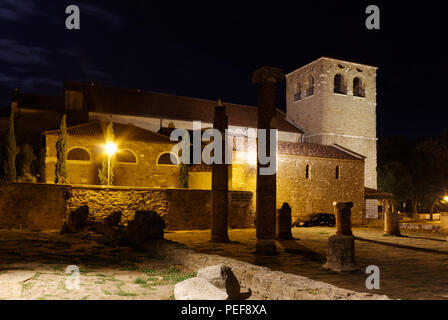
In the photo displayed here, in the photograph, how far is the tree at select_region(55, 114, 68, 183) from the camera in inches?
989

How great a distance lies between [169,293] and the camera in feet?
21.4

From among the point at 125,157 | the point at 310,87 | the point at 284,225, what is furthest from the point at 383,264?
the point at 310,87

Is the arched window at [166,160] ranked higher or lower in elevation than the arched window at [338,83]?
lower

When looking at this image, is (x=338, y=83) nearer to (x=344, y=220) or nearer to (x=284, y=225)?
(x=284, y=225)

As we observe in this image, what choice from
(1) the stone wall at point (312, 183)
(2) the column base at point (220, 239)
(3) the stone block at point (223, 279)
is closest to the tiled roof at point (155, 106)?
(1) the stone wall at point (312, 183)

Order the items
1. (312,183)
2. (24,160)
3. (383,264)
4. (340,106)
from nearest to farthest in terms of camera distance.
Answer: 1. (383,264)
2. (312,183)
3. (24,160)
4. (340,106)

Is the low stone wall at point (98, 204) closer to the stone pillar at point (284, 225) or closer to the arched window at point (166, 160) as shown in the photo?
the stone pillar at point (284, 225)

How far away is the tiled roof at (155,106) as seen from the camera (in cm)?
3350

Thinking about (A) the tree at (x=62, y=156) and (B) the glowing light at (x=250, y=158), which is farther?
(B) the glowing light at (x=250, y=158)

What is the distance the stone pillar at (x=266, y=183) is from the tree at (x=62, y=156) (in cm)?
1692

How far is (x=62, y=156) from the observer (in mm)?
25328

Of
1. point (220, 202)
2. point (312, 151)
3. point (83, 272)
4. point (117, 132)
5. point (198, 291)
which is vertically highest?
point (117, 132)

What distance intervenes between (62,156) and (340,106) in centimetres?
2588

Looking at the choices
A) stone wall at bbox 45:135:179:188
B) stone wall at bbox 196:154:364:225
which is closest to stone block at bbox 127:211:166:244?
stone wall at bbox 196:154:364:225
